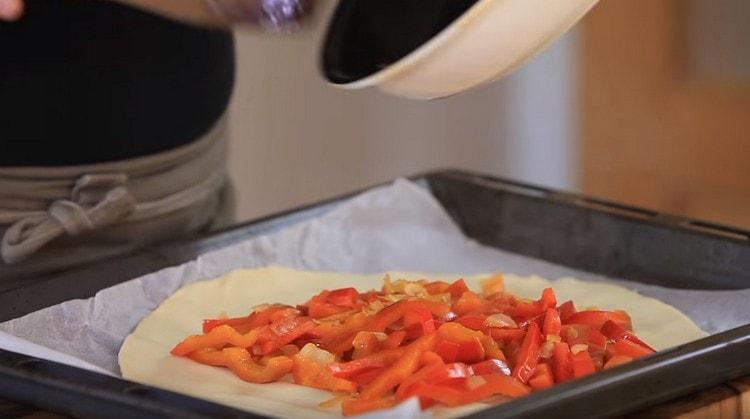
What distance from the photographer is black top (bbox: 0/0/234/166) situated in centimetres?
125

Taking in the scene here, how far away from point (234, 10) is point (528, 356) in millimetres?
323

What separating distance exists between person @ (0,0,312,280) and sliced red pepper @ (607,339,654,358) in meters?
0.48

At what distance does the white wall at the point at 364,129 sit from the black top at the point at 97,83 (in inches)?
44.6

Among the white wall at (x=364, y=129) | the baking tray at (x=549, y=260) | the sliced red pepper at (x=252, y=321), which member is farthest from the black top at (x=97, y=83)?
the white wall at (x=364, y=129)

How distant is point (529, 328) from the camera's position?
1.06 m

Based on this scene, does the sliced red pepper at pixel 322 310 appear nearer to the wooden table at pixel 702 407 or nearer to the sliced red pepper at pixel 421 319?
the sliced red pepper at pixel 421 319

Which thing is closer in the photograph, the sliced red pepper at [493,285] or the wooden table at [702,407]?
the wooden table at [702,407]

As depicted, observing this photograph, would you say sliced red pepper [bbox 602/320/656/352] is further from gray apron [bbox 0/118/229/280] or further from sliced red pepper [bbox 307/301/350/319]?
gray apron [bbox 0/118/229/280]

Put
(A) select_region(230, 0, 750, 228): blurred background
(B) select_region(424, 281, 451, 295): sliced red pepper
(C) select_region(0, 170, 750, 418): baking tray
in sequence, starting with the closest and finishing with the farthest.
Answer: (C) select_region(0, 170, 750, 418): baking tray
(B) select_region(424, 281, 451, 295): sliced red pepper
(A) select_region(230, 0, 750, 228): blurred background

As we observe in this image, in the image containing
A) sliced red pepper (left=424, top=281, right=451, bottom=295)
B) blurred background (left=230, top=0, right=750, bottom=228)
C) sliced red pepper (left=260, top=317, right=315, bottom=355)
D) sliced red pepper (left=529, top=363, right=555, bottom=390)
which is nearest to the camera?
sliced red pepper (left=529, top=363, right=555, bottom=390)

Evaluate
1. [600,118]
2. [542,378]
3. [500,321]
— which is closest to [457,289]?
[500,321]

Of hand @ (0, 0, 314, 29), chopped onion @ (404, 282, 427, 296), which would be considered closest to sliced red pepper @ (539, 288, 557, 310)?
chopped onion @ (404, 282, 427, 296)

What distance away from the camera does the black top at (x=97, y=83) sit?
1252 millimetres

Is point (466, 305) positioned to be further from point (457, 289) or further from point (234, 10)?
point (234, 10)
